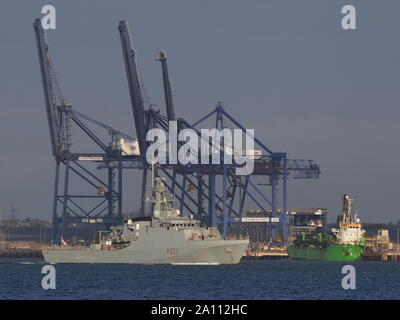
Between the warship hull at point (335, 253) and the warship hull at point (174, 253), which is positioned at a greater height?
the warship hull at point (174, 253)

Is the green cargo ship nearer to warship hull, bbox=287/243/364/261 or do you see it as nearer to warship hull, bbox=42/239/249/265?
warship hull, bbox=287/243/364/261

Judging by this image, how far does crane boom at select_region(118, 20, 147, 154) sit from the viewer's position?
18725 cm

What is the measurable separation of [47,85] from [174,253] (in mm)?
72056

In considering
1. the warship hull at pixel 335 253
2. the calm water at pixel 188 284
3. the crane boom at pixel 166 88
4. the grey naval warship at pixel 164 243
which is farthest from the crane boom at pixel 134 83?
the calm water at pixel 188 284

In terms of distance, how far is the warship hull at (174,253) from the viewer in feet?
405

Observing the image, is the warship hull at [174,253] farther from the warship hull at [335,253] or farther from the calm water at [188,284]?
the warship hull at [335,253]

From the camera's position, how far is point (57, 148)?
189m

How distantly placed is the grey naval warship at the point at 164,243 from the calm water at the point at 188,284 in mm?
1828

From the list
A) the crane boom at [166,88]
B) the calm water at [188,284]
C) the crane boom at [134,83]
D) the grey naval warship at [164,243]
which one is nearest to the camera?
the calm water at [188,284]

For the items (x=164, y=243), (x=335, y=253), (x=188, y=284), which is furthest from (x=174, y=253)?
(x=335, y=253)

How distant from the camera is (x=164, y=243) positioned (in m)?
123

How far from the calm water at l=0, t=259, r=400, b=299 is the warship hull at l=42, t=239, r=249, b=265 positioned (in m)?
1.38

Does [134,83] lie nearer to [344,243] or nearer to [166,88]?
[166,88]
